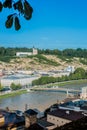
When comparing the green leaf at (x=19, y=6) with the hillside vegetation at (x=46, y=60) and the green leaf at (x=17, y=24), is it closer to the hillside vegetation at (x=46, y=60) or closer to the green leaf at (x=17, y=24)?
the green leaf at (x=17, y=24)

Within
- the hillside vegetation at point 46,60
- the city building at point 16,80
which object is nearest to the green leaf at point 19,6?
the city building at point 16,80

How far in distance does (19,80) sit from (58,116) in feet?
59.2

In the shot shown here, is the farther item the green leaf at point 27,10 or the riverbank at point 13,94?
the riverbank at point 13,94

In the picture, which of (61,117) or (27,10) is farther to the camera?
(61,117)

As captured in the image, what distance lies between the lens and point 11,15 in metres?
0.83

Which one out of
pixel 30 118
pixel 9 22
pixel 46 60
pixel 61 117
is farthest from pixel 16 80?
pixel 9 22

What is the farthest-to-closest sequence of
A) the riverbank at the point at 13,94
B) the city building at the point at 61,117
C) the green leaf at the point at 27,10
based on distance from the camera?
the riverbank at the point at 13,94 → the city building at the point at 61,117 → the green leaf at the point at 27,10

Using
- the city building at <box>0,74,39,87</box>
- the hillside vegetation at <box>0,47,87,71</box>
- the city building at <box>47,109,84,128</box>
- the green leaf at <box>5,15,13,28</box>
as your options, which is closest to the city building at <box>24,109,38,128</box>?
the city building at <box>47,109,84,128</box>

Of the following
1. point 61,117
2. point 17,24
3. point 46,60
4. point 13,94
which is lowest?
point 13,94

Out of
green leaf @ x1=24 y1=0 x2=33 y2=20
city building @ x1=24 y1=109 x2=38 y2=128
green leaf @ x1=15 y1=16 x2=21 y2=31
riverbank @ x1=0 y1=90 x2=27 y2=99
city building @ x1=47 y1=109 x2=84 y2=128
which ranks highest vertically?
green leaf @ x1=24 y1=0 x2=33 y2=20

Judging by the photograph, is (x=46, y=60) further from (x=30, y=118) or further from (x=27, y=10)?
(x=27, y=10)

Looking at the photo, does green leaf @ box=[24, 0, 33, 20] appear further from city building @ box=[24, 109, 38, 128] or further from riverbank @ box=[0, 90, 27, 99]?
riverbank @ box=[0, 90, 27, 99]

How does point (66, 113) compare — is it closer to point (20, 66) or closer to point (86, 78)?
point (86, 78)

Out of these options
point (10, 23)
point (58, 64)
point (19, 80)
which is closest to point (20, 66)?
point (58, 64)
